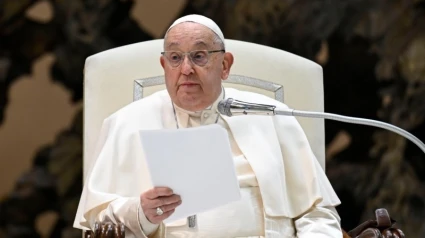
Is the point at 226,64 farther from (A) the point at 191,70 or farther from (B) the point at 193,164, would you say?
(B) the point at 193,164

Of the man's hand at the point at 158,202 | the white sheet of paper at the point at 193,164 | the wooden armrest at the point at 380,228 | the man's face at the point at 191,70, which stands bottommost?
the wooden armrest at the point at 380,228

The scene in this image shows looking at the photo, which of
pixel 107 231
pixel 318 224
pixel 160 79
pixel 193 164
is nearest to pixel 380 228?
pixel 318 224

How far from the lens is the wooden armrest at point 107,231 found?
10.8ft

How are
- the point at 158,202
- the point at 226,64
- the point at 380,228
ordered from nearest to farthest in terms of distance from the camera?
the point at 158,202 < the point at 380,228 < the point at 226,64

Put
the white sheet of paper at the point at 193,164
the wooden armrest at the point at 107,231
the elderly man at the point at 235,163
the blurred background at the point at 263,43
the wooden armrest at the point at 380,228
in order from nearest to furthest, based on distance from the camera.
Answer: the white sheet of paper at the point at 193,164 < the wooden armrest at the point at 107,231 < the wooden armrest at the point at 380,228 < the elderly man at the point at 235,163 < the blurred background at the point at 263,43

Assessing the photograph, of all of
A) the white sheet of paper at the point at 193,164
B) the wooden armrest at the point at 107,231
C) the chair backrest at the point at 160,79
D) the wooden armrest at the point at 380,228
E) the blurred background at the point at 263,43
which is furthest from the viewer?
the blurred background at the point at 263,43

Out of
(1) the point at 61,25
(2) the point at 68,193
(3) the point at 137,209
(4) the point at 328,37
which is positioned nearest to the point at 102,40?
(1) the point at 61,25

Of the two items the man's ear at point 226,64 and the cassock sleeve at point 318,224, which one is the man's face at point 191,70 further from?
the cassock sleeve at point 318,224

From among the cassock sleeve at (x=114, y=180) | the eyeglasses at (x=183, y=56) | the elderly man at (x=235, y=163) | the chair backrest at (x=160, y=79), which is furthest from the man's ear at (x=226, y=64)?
the cassock sleeve at (x=114, y=180)

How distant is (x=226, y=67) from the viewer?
157 inches

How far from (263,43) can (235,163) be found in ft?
Result: 8.78

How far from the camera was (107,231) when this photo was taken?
10.8 ft

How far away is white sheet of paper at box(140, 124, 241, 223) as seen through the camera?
10.0 feet

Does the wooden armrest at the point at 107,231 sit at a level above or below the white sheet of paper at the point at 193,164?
below
